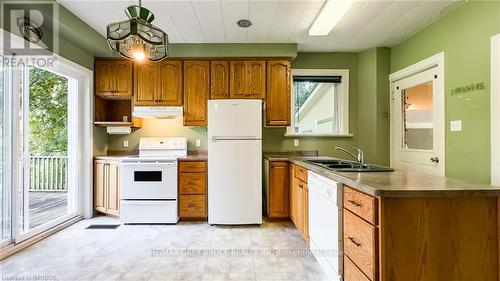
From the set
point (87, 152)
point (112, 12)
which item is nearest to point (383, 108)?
point (112, 12)

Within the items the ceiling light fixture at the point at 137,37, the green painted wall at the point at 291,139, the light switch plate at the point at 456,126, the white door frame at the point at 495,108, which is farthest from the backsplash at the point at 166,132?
the white door frame at the point at 495,108

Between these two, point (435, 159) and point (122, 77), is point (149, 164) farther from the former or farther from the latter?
point (435, 159)

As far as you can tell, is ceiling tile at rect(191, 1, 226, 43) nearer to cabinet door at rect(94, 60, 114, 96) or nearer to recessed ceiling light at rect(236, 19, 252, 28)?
recessed ceiling light at rect(236, 19, 252, 28)

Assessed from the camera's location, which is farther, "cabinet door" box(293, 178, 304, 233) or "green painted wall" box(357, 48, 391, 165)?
"green painted wall" box(357, 48, 391, 165)

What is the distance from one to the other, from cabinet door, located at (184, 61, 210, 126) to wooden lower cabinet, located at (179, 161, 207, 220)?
2.31ft

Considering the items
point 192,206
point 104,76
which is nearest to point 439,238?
point 192,206

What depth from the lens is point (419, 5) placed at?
2.81 m

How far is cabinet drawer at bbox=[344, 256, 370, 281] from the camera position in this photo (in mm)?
1640

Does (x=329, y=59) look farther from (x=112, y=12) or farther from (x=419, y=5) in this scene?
(x=112, y=12)

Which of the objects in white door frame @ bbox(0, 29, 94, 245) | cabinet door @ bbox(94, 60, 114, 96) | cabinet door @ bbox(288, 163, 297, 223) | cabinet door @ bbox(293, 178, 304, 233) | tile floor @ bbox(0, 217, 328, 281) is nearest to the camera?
tile floor @ bbox(0, 217, 328, 281)

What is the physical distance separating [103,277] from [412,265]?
231 centimetres

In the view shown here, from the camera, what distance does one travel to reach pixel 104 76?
4.02 m

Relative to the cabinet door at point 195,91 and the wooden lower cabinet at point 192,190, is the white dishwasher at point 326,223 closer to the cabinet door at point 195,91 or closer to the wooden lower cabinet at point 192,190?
the wooden lower cabinet at point 192,190

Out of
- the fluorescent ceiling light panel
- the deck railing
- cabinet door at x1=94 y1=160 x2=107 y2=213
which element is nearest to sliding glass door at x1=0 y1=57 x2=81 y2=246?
the deck railing
